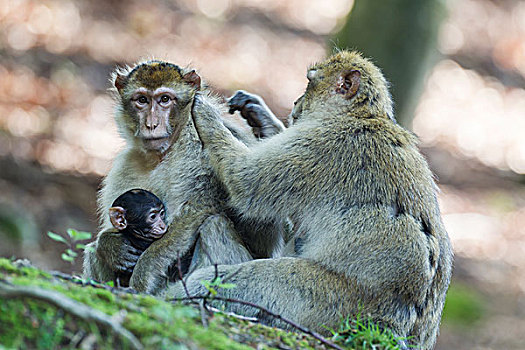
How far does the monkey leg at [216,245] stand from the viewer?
17.5 ft

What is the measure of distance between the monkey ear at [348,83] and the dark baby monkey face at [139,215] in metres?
1.71

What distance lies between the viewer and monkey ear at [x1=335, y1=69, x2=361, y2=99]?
550cm

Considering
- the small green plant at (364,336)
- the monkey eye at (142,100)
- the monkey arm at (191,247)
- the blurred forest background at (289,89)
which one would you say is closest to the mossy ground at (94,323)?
the small green plant at (364,336)

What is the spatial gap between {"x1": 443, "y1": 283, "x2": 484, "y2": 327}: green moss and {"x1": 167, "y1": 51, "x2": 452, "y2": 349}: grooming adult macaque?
7.89 meters

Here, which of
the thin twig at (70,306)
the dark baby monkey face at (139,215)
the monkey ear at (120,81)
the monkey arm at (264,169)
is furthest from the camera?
the monkey ear at (120,81)


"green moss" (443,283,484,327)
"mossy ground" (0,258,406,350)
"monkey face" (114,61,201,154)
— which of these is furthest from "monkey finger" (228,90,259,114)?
"green moss" (443,283,484,327)

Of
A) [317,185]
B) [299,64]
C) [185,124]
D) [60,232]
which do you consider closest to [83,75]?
[60,232]

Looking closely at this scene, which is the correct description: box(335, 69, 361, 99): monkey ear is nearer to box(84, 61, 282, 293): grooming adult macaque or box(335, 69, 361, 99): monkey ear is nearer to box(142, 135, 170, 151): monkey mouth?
box(84, 61, 282, 293): grooming adult macaque

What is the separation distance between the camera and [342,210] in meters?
4.98

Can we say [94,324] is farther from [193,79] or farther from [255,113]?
[255,113]

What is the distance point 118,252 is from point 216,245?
79 centimetres

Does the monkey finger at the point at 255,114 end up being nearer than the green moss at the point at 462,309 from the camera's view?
Yes

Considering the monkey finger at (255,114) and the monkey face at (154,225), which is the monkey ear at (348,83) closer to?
the monkey finger at (255,114)

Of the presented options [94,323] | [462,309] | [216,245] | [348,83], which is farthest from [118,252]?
[462,309]
